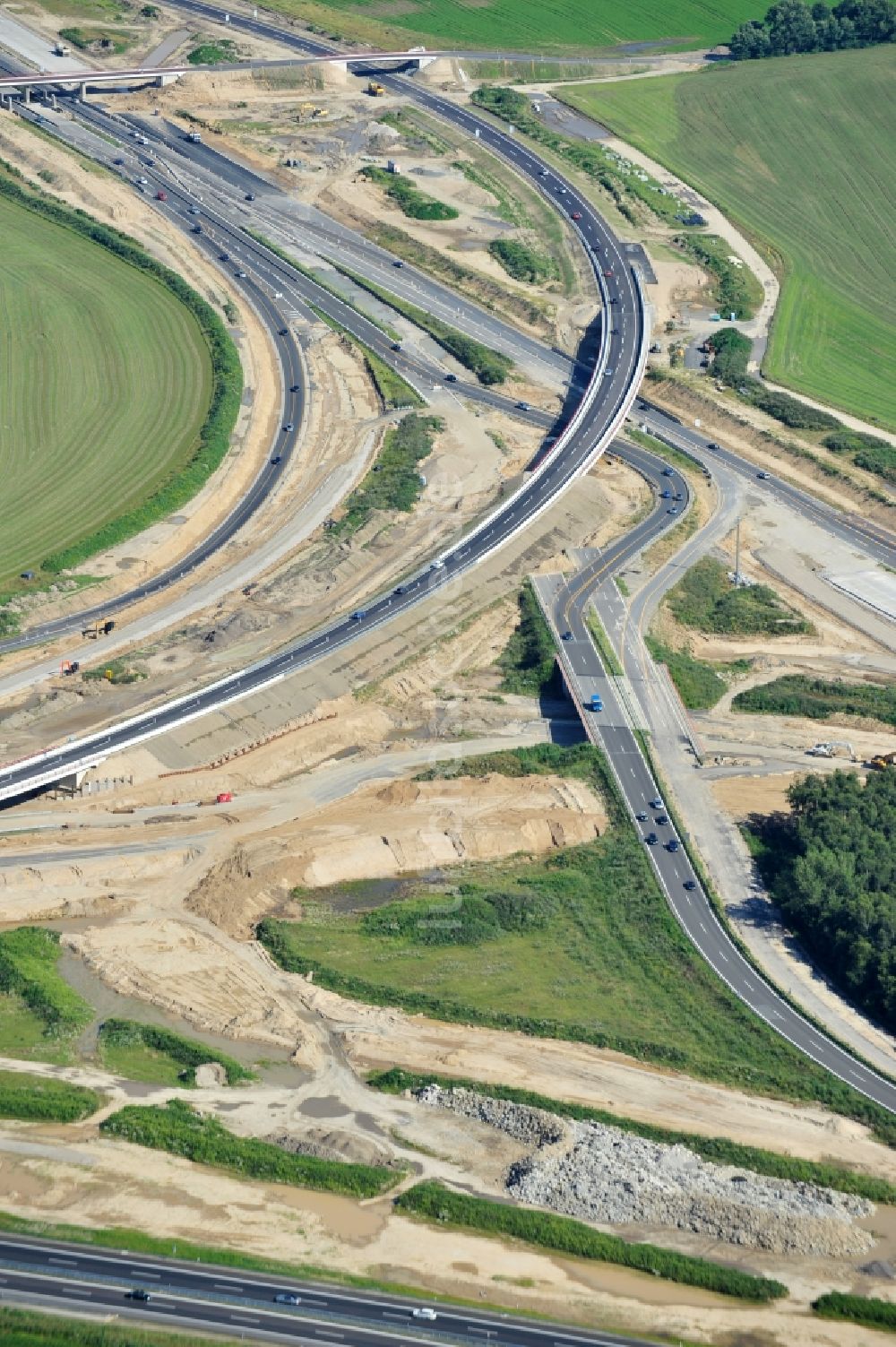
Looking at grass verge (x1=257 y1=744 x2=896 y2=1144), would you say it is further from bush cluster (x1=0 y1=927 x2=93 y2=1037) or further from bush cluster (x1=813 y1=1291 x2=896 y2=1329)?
bush cluster (x1=813 y1=1291 x2=896 y2=1329)

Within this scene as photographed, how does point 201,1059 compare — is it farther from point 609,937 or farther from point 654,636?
point 654,636

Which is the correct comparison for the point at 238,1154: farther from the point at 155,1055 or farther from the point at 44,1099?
the point at 155,1055

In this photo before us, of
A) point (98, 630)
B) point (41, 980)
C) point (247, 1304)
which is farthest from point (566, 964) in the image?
point (98, 630)

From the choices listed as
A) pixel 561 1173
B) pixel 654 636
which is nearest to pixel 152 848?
pixel 561 1173

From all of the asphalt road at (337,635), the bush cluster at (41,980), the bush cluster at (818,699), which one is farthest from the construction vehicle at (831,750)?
the bush cluster at (41,980)

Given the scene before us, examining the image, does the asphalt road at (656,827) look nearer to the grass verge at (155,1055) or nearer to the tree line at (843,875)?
the tree line at (843,875)
